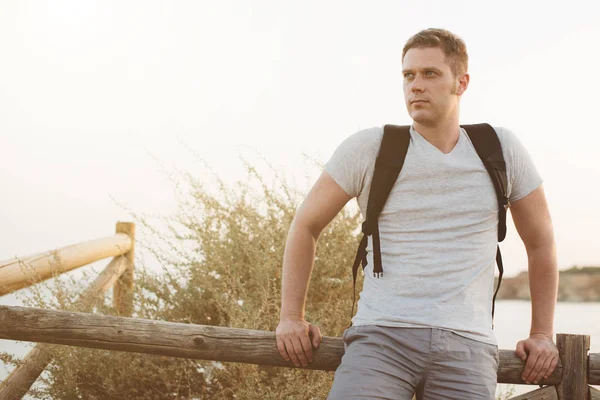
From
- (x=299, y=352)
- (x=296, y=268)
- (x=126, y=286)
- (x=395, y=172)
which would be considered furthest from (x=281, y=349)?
(x=126, y=286)

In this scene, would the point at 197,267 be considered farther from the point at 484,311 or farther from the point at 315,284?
the point at 484,311

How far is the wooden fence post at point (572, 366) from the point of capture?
2.69 m

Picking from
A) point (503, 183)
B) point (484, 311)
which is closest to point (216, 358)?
point (484, 311)

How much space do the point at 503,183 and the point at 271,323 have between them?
283 cm

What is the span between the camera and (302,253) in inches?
97.0

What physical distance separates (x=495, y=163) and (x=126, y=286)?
15.5 ft

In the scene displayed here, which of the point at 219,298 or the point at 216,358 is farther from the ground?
the point at 219,298

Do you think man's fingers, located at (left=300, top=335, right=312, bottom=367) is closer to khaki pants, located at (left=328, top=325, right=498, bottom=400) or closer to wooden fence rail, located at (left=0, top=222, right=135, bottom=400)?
khaki pants, located at (left=328, top=325, right=498, bottom=400)

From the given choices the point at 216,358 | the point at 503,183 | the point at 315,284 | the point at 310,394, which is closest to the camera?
the point at 503,183

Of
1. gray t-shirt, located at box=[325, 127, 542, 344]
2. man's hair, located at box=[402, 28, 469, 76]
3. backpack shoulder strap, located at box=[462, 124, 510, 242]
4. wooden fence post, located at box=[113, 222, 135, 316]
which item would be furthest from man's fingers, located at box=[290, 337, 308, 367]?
wooden fence post, located at box=[113, 222, 135, 316]

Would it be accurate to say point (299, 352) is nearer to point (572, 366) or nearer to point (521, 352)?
point (521, 352)

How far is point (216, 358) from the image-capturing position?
281cm

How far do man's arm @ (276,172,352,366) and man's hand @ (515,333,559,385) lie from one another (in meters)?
0.89

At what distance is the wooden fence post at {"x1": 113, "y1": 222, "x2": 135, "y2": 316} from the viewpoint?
5828 mm
